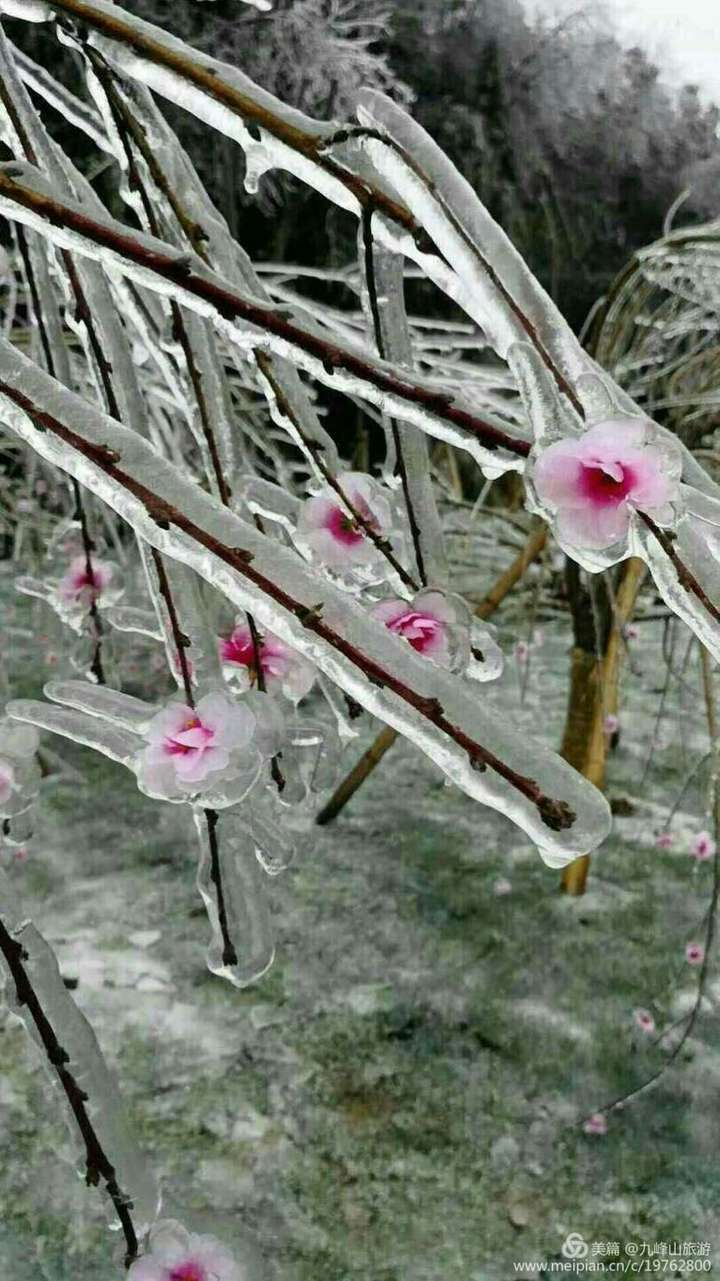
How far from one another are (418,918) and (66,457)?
1500mm

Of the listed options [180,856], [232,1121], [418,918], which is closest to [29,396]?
[232,1121]

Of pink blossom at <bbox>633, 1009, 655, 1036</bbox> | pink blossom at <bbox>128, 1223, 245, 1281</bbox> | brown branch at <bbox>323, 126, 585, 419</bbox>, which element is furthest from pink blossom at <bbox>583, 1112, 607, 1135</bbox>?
brown branch at <bbox>323, 126, 585, 419</bbox>

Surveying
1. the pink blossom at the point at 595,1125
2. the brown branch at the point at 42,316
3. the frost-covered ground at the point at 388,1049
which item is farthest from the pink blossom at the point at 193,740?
the pink blossom at the point at 595,1125

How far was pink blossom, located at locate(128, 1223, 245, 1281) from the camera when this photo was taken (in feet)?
1.42

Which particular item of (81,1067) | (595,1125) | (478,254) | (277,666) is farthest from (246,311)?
(595,1125)

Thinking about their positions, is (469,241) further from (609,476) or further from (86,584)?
(86,584)

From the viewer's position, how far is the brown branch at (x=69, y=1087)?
42cm

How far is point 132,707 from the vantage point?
454 mm

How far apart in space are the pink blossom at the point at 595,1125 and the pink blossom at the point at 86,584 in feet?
3.36

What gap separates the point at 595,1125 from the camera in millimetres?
1317

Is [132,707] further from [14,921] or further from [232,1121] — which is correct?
[232,1121]

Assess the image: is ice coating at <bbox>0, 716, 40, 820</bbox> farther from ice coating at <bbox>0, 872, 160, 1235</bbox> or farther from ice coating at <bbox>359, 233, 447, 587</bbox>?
ice coating at <bbox>359, 233, 447, 587</bbox>

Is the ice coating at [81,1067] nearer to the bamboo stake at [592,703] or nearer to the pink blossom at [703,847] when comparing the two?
the bamboo stake at [592,703]

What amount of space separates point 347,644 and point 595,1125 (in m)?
1.21
